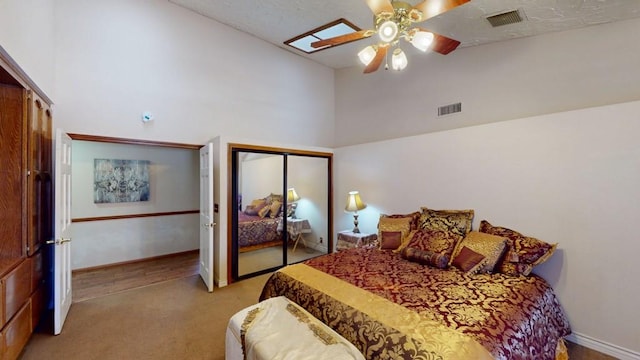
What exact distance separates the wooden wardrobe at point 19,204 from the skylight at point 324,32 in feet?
9.98

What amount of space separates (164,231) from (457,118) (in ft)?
17.9

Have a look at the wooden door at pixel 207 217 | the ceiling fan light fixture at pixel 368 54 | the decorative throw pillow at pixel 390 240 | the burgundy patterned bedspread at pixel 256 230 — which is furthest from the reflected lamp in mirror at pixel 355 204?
the ceiling fan light fixture at pixel 368 54

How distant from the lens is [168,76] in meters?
3.74

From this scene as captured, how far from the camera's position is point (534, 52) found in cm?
314

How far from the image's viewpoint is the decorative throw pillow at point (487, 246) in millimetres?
2549

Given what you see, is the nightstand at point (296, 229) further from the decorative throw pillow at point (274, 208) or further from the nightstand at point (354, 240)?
the nightstand at point (354, 240)

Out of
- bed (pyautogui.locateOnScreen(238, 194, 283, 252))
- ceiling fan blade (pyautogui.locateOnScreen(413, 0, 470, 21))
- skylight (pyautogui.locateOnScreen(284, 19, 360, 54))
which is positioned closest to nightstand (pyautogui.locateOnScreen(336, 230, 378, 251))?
bed (pyautogui.locateOnScreen(238, 194, 283, 252))

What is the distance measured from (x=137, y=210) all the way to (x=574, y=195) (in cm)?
626

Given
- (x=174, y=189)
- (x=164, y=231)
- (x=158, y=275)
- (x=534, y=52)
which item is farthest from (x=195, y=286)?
(x=534, y=52)

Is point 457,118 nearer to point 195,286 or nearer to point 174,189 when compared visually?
point 195,286

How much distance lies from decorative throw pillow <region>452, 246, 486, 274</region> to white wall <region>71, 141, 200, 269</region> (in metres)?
4.86

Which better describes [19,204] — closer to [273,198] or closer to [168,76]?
[168,76]

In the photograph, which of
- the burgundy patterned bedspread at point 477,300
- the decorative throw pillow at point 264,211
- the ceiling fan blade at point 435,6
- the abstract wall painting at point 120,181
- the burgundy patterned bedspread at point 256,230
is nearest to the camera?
the burgundy patterned bedspread at point 477,300

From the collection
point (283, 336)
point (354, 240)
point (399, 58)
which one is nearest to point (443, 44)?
point (399, 58)
